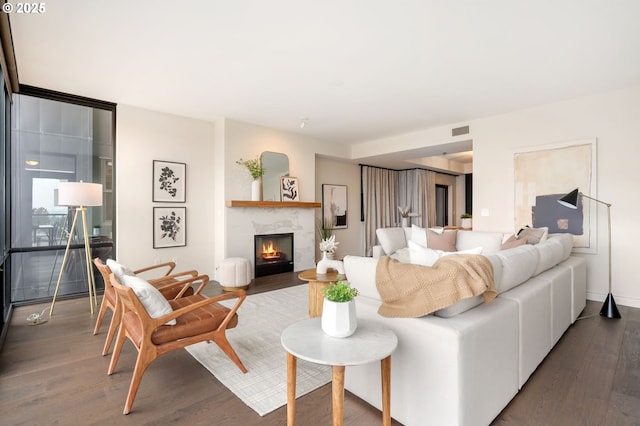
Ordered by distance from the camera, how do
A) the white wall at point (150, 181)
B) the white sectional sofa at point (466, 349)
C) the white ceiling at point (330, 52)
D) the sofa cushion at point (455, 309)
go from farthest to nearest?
the white wall at point (150, 181)
the white ceiling at point (330, 52)
the sofa cushion at point (455, 309)
the white sectional sofa at point (466, 349)

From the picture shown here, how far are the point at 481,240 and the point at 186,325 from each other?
13.6 feet

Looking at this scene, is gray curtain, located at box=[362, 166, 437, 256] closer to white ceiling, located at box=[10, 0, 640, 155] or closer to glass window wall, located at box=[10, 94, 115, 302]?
white ceiling, located at box=[10, 0, 640, 155]

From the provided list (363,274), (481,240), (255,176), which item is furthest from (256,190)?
(363,274)

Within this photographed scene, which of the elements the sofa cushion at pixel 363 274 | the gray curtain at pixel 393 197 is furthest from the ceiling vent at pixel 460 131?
the sofa cushion at pixel 363 274

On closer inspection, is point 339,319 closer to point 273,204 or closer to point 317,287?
point 317,287

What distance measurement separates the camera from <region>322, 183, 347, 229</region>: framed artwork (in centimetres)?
724

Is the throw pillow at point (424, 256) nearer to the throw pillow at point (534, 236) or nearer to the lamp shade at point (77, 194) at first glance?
the throw pillow at point (534, 236)

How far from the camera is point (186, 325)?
7.07 ft

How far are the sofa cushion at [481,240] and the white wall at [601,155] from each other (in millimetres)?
482

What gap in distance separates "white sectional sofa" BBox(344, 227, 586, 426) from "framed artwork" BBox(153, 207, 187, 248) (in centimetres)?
376

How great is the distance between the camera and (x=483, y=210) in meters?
5.19

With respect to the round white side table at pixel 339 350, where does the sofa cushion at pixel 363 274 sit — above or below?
above

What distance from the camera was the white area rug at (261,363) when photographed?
2.04 metres

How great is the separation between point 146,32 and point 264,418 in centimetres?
305
